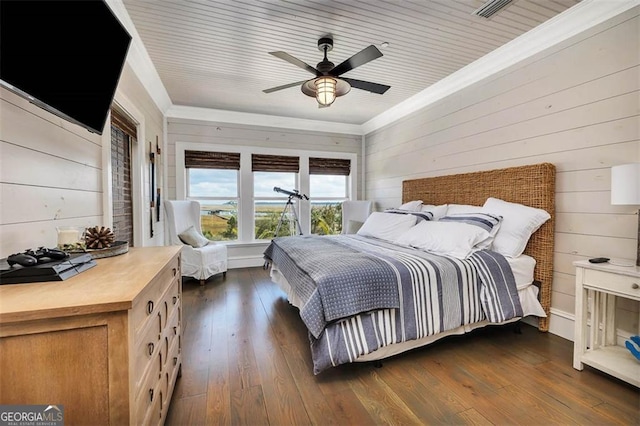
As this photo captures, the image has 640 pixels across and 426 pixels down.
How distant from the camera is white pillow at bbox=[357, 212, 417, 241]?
321cm

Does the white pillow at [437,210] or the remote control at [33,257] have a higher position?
A: the white pillow at [437,210]

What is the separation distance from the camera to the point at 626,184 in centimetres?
172

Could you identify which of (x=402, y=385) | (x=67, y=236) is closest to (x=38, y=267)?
(x=67, y=236)

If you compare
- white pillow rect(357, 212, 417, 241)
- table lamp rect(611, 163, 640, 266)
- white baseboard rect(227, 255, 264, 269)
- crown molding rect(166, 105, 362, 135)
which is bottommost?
white baseboard rect(227, 255, 264, 269)

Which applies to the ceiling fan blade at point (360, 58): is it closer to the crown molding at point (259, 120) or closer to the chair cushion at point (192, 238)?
the crown molding at point (259, 120)

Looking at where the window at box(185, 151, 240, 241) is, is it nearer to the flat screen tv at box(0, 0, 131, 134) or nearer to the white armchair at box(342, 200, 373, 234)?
the white armchair at box(342, 200, 373, 234)

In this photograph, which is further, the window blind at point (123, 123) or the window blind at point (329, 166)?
the window blind at point (329, 166)

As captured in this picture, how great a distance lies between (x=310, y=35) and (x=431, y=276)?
7.38 feet

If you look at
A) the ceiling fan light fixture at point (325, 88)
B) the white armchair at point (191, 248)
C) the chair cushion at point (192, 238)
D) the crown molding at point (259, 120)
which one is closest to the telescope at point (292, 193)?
the crown molding at point (259, 120)

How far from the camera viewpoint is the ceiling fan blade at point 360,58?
2.05 metres

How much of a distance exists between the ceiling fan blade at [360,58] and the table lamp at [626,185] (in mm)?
1702

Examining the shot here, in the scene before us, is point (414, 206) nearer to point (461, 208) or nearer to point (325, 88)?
point (461, 208)

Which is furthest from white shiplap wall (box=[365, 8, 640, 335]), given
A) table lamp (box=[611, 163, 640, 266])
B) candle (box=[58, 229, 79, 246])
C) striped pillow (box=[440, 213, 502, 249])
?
candle (box=[58, 229, 79, 246])

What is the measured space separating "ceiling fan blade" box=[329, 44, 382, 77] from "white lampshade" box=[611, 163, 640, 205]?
1702 mm
